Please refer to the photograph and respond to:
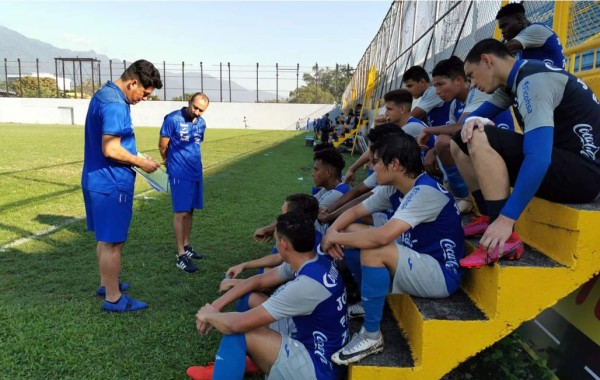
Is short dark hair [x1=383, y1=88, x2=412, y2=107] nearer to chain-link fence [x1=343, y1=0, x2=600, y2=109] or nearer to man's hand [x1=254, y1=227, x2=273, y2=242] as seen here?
chain-link fence [x1=343, y1=0, x2=600, y2=109]

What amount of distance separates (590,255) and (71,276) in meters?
3.97

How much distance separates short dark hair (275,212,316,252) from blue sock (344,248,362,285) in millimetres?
647

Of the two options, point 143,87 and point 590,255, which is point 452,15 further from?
point 590,255

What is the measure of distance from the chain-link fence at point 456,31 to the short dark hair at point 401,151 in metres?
1.63

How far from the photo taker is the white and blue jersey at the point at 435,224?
2338mm

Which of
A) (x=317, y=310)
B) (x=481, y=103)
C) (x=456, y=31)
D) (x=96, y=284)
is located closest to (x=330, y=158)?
(x=481, y=103)

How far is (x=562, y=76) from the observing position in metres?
2.24

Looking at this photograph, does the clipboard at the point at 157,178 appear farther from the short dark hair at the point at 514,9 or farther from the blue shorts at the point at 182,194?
the short dark hair at the point at 514,9

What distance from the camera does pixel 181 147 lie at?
468 centimetres

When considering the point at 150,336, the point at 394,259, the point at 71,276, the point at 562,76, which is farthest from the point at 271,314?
the point at 71,276

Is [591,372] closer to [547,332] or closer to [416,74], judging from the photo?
[547,332]

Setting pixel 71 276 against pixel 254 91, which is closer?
pixel 71 276

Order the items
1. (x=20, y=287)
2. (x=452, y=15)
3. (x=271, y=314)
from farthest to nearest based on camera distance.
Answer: (x=452, y=15) < (x=20, y=287) < (x=271, y=314)

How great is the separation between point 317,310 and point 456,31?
700 centimetres
